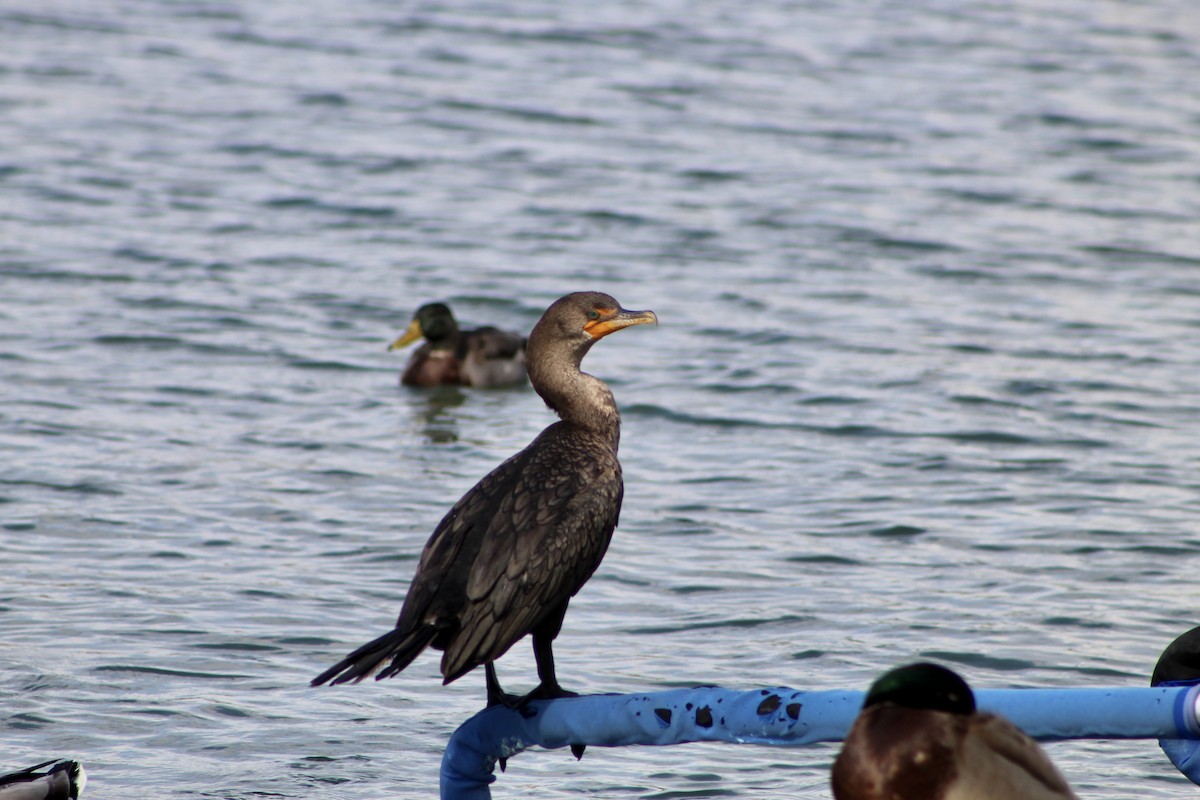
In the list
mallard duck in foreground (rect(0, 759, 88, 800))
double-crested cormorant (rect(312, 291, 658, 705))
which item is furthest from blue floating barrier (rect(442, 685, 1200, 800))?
mallard duck in foreground (rect(0, 759, 88, 800))

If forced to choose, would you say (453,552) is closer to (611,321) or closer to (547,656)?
(547,656)

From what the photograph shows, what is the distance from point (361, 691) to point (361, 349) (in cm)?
549

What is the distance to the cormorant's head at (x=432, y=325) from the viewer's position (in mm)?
11109

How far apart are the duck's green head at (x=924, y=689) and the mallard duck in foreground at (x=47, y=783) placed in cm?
234

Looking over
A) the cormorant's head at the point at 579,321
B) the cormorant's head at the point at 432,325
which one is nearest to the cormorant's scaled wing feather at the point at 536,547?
the cormorant's head at the point at 579,321

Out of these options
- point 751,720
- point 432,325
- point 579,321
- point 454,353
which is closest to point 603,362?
point 454,353

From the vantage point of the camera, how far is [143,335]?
37.6ft

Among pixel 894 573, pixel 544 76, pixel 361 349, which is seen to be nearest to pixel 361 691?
pixel 894 573

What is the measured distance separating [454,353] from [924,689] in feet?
26.6

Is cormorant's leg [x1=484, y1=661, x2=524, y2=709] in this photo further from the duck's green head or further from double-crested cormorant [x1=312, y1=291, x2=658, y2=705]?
the duck's green head

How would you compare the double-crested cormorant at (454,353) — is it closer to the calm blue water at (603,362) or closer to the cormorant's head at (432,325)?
the cormorant's head at (432,325)

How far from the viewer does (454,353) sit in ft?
36.8

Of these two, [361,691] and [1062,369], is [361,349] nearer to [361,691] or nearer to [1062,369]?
[1062,369]

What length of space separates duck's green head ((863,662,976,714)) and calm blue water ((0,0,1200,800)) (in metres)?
→ 2.46
